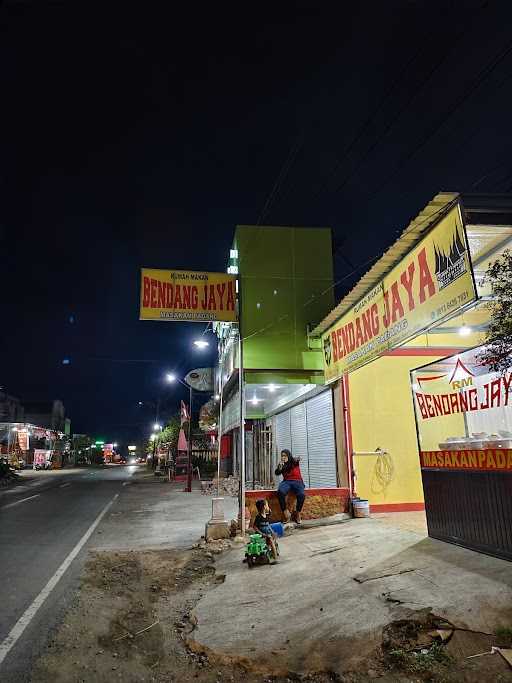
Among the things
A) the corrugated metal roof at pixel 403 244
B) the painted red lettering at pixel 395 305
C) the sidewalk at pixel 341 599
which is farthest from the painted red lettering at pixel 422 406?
the corrugated metal roof at pixel 403 244

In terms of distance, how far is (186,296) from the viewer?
10.8 meters

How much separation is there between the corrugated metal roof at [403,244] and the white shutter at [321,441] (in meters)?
3.72

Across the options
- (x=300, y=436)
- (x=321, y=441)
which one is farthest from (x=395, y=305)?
(x=300, y=436)

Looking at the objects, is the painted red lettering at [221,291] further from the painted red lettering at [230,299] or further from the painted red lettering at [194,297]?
the painted red lettering at [194,297]

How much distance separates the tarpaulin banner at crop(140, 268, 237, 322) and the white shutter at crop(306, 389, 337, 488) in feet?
13.0

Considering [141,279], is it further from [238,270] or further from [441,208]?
[441,208]

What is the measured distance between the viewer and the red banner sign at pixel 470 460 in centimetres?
596

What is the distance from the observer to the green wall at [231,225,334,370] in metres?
12.3

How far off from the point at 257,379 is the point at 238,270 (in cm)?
350

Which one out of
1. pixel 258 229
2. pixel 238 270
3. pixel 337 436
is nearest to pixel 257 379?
pixel 337 436

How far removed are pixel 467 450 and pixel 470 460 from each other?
6.2 inches

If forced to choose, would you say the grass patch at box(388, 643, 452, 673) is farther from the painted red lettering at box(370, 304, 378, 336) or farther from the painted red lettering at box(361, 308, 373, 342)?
the painted red lettering at box(361, 308, 373, 342)

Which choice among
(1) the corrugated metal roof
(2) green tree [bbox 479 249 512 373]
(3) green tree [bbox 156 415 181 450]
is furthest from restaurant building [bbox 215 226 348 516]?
(3) green tree [bbox 156 415 181 450]

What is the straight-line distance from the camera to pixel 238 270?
13.4 m
